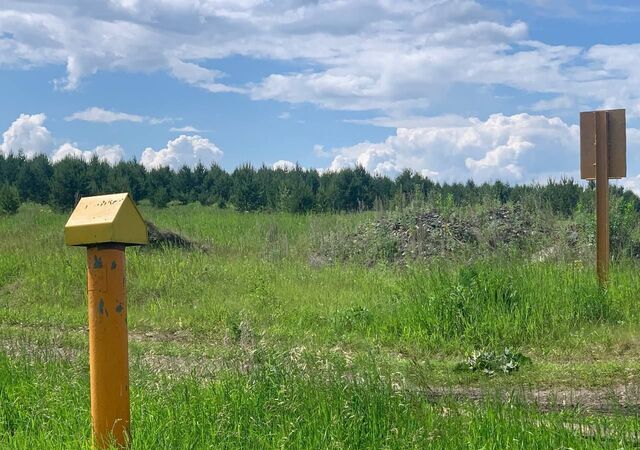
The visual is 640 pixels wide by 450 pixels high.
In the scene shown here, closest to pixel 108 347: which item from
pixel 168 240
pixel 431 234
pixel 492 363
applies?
pixel 492 363

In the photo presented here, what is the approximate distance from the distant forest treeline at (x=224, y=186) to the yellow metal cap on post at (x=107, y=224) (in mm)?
26521

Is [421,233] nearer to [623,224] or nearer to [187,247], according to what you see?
[623,224]

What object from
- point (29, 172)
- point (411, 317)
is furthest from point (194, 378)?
point (29, 172)

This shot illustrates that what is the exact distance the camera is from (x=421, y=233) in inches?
681

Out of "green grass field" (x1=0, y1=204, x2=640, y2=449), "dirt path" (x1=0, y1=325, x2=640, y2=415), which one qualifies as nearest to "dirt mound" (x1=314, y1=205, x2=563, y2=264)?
"green grass field" (x1=0, y1=204, x2=640, y2=449)

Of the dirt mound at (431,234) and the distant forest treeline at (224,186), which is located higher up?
the distant forest treeline at (224,186)

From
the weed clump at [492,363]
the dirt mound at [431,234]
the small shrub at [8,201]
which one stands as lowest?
the weed clump at [492,363]

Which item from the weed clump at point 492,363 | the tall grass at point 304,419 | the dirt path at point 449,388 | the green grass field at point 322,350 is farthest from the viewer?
the weed clump at point 492,363

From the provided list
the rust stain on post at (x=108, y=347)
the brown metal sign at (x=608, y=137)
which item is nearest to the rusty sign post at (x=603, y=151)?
the brown metal sign at (x=608, y=137)

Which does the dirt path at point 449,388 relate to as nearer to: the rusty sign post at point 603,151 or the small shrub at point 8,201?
the rusty sign post at point 603,151

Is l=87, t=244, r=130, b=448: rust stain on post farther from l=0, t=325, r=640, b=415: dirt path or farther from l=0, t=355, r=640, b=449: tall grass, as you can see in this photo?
l=0, t=325, r=640, b=415: dirt path

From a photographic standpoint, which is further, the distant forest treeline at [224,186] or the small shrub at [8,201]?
the distant forest treeline at [224,186]

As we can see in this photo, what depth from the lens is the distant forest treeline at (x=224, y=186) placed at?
3225 cm

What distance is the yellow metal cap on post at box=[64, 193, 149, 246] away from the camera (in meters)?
3.69
